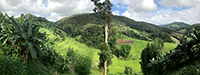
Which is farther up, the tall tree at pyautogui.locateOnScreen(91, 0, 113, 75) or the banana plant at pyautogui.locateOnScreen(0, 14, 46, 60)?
the tall tree at pyautogui.locateOnScreen(91, 0, 113, 75)

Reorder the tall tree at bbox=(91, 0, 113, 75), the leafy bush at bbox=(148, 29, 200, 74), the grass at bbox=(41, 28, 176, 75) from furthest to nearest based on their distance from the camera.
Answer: the grass at bbox=(41, 28, 176, 75) < the tall tree at bbox=(91, 0, 113, 75) < the leafy bush at bbox=(148, 29, 200, 74)

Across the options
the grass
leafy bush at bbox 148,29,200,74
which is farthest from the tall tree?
leafy bush at bbox 148,29,200,74

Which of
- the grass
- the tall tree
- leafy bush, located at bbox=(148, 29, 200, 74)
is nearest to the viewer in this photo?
leafy bush, located at bbox=(148, 29, 200, 74)

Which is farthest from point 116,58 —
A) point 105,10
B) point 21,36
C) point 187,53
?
point 21,36

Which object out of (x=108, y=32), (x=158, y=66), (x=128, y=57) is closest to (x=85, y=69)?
(x=108, y=32)

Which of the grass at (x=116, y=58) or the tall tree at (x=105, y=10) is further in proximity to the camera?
the grass at (x=116, y=58)

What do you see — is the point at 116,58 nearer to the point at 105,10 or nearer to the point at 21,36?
the point at 105,10

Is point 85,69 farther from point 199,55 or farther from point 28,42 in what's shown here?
point 199,55

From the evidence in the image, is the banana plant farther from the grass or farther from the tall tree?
the tall tree

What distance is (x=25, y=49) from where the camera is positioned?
5.50m

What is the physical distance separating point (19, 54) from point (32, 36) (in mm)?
1132

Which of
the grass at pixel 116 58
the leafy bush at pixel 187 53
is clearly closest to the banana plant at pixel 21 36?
the grass at pixel 116 58

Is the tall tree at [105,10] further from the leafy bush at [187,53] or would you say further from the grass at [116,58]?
the leafy bush at [187,53]

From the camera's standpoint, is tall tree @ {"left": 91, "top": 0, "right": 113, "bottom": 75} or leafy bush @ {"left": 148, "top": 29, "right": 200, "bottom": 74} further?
tall tree @ {"left": 91, "top": 0, "right": 113, "bottom": 75}
